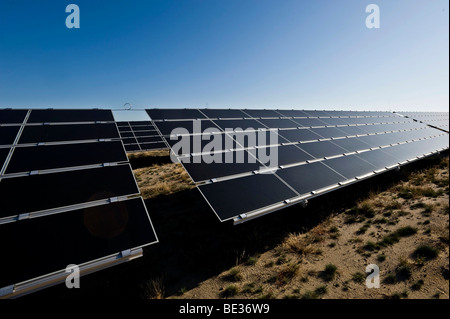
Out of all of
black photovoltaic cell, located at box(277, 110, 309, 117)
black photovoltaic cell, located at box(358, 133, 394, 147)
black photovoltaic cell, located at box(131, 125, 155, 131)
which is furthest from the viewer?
black photovoltaic cell, located at box(131, 125, 155, 131)

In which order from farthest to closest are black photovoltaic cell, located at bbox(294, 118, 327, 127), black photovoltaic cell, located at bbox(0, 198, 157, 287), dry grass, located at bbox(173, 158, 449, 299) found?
black photovoltaic cell, located at bbox(294, 118, 327, 127)
dry grass, located at bbox(173, 158, 449, 299)
black photovoltaic cell, located at bbox(0, 198, 157, 287)

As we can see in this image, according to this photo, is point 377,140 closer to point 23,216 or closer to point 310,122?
point 310,122

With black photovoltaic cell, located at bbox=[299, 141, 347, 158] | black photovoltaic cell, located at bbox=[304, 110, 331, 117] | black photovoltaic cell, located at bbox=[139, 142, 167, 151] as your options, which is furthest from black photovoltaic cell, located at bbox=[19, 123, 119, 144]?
black photovoltaic cell, located at bbox=[304, 110, 331, 117]

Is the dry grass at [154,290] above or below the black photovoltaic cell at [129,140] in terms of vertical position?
below

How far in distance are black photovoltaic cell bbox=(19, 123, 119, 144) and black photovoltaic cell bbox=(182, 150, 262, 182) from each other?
3.39 m

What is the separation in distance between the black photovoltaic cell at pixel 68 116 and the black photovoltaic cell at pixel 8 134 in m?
0.72

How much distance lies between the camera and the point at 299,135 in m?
11.7

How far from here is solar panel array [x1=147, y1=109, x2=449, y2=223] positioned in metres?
6.24

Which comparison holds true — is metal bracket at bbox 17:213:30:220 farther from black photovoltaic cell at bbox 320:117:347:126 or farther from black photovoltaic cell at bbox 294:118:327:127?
black photovoltaic cell at bbox 320:117:347:126

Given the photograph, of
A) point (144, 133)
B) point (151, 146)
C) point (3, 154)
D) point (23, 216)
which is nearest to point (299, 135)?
point (23, 216)

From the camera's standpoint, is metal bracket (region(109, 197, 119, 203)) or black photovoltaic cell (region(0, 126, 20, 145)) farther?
black photovoltaic cell (region(0, 126, 20, 145))

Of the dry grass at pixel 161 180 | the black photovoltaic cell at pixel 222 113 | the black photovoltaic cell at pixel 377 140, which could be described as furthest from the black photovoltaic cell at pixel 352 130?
the dry grass at pixel 161 180

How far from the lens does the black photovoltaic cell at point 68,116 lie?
7888mm

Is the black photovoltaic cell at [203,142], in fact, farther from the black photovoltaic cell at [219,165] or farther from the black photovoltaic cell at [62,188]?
the black photovoltaic cell at [62,188]
